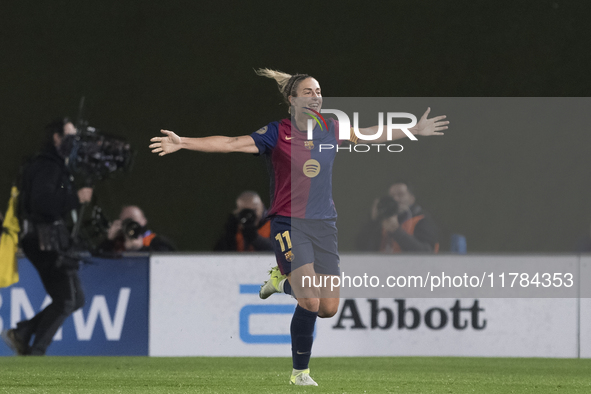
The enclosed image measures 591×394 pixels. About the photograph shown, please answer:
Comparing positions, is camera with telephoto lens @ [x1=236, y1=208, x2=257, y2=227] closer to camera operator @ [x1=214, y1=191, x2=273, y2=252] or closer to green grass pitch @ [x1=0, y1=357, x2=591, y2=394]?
camera operator @ [x1=214, y1=191, x2=273, y2=252]

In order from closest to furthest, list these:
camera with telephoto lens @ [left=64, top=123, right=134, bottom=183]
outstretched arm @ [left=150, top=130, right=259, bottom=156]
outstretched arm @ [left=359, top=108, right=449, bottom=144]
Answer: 1. outstretched arm @ [left=150, top=130, right=259, bottom=156]
2. outstretched arm @ [left=359, top=108, right=449, bottom=144]
3. camera with telephoto lens @ [left=64, top=123, right=134, bottom=183]

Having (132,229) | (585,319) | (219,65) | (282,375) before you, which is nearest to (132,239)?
(132,229)

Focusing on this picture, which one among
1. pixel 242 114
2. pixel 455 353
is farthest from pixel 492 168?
pixel 242 114

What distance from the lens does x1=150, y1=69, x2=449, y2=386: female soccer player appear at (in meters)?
4.88

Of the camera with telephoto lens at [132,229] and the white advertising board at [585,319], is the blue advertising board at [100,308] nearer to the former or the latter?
the camera with telephoto lens at [132,229]

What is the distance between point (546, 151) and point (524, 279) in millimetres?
1773

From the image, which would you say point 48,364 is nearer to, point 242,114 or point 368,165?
point 368,165

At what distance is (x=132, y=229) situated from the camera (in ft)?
27.0

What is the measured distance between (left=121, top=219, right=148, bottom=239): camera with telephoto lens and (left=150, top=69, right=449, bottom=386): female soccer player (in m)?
3.36

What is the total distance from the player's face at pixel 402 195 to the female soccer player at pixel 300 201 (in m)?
2.69

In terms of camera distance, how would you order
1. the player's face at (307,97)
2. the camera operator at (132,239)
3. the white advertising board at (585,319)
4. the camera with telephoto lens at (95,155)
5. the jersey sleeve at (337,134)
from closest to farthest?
the player's face at (307,97)
the jersey sleeve at (337,134)
the white advertising board at (585,319)
the camera with telephoto lens at (95,155)
the camera operator at (132,239)

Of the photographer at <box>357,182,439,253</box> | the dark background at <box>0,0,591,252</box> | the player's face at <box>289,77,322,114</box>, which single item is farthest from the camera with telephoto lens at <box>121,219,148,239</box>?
the dark background at <box>0,0,591,252</box>

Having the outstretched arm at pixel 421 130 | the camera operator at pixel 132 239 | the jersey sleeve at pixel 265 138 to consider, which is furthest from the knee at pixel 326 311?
the camera operator at pixel 132 239

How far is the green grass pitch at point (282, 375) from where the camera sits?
507cm
